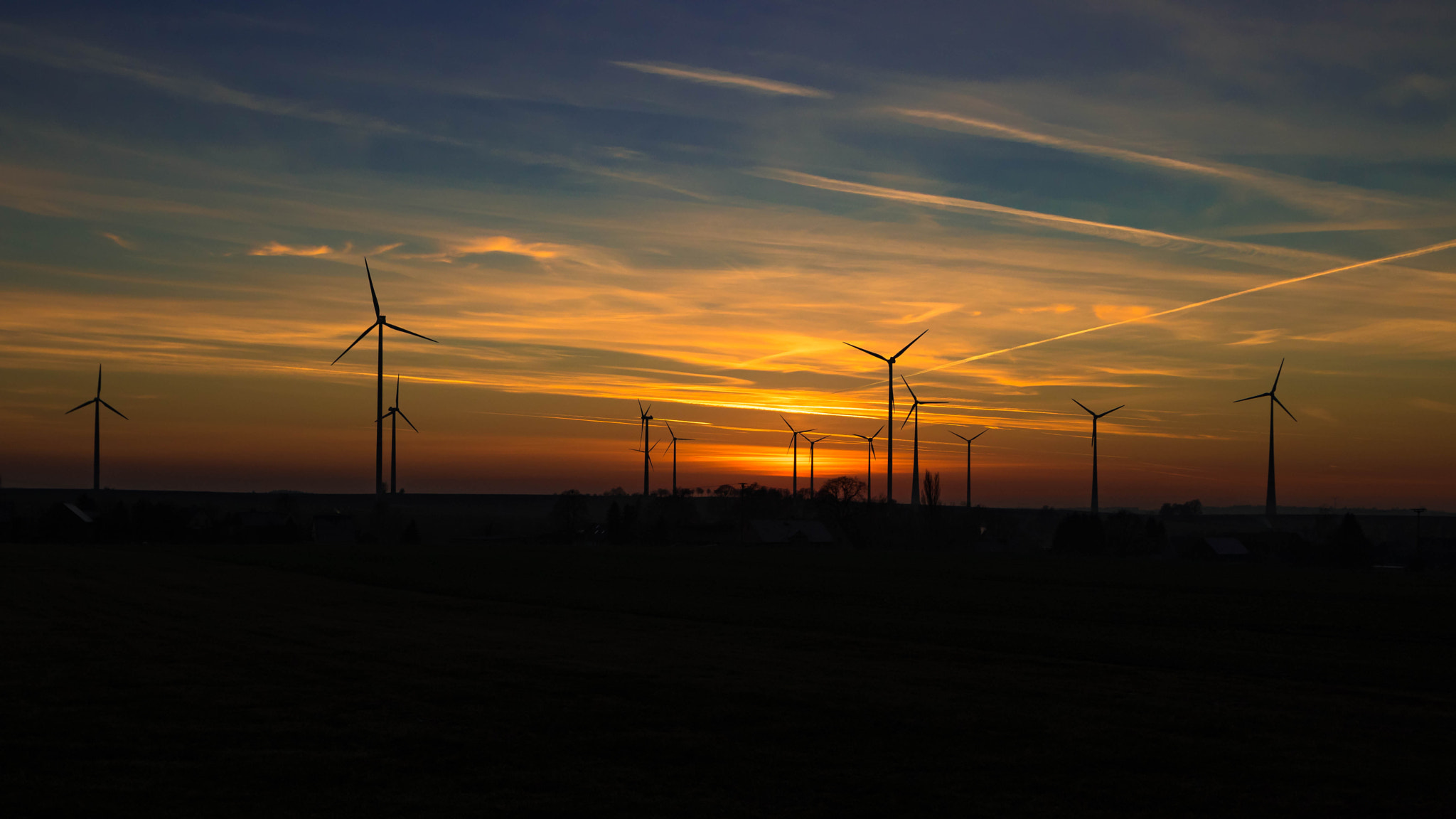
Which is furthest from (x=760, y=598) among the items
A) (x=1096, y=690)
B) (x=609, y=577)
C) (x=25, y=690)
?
(x=25, y=690)

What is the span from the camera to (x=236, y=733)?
57.9ft

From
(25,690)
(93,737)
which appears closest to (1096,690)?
(93,737)

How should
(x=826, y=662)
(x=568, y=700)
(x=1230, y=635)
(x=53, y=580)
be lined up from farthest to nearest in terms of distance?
1. (x=53, y=580)
2. (x=1230, y=635)
3. (x=826, y=662)
4. (x=568, y=700)

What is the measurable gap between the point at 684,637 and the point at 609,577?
109 feet

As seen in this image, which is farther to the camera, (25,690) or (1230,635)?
(1230,635)

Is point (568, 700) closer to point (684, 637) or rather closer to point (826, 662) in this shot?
point (826, 662)

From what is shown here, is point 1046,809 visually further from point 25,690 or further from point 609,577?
point 609,577

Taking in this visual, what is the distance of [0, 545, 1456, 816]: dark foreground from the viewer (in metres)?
14.5

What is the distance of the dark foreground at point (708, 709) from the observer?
47.6 feet

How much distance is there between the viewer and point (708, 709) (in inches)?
813

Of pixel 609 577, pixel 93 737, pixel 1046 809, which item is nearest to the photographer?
pixel 1046 809

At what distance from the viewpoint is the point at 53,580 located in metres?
56.8

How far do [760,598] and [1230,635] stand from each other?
70.7 feet

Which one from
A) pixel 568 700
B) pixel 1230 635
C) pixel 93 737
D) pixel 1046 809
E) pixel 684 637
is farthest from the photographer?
pixel 1230 635
